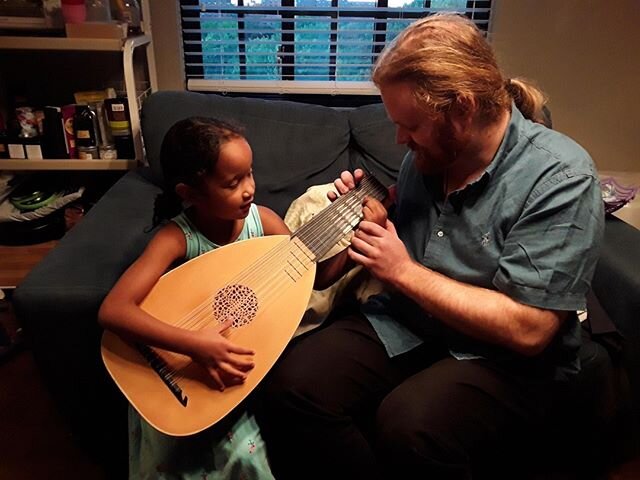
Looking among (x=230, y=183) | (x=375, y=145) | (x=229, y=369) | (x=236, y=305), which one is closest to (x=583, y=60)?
(x=375, y=145)

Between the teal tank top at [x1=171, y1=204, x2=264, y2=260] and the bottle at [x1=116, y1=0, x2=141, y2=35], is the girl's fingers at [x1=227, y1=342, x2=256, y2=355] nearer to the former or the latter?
the teal tank top at [x1=171, y1=204, x2=264, y2=260]

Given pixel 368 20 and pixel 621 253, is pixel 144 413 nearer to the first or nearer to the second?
pixel 621 253

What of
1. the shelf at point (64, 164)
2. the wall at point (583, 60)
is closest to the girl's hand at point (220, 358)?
the shelf at point (64, 164)

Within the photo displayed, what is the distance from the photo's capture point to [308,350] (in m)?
1.22

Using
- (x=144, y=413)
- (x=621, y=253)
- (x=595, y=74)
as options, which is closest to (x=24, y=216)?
(x=144, y=413)

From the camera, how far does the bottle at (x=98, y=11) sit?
6.11 feet

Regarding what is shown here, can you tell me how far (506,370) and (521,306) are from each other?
18cm

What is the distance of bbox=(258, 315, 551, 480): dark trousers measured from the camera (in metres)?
1.06

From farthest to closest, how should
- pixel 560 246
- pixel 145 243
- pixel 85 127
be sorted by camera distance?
pixel 85 127
pixel 145 243
pixel 560 246

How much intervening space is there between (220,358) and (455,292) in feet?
1.54

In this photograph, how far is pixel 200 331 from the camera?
109cm

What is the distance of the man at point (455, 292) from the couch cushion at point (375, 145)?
1.85 ft

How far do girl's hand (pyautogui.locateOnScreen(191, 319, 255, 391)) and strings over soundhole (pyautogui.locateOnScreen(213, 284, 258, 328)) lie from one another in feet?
0.20

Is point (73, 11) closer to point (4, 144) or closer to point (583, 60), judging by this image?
point (4, 144)
